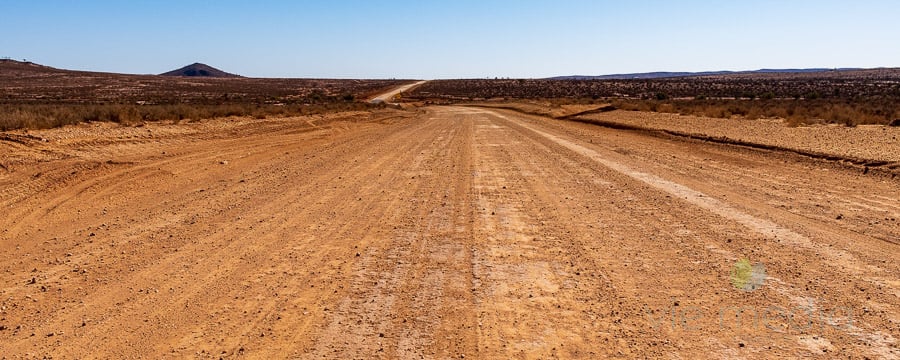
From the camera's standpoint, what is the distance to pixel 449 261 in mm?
6090

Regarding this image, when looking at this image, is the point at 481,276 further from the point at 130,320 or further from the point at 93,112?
the point at 93,112

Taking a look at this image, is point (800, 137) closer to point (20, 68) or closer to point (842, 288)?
point (842, 288)

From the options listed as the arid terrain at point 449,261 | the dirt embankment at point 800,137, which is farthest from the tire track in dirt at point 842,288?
the dirt embankment at point 800,137

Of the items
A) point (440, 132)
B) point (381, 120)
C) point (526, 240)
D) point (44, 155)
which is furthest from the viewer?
point (381, 120)

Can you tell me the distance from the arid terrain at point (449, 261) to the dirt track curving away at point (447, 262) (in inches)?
1.1

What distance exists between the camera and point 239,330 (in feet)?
14.6

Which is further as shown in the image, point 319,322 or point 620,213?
point 620,213

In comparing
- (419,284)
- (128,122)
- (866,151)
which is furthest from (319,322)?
(128,122)

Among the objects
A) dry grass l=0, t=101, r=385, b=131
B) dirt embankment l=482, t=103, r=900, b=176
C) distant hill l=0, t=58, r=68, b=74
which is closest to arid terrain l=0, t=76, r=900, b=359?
dirt embankment l=482, t=103, r=900, b=176

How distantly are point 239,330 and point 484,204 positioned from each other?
496cm

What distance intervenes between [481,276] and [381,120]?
2706cm

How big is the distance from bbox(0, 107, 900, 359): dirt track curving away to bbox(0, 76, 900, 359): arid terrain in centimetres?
3

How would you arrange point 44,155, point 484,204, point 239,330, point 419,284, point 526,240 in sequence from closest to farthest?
point 239,330 → point 419,284 → point 526,240 → point 484,204 → point 44,155

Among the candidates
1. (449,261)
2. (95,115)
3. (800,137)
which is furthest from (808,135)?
(95,115)
